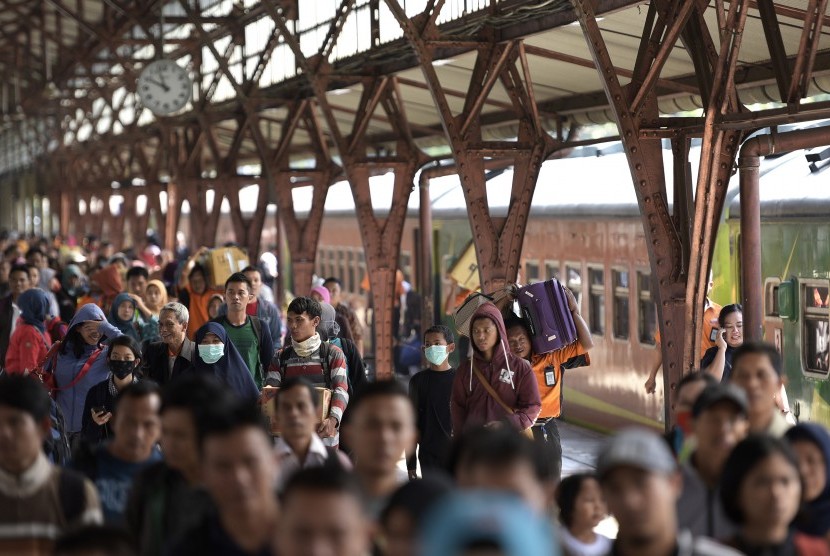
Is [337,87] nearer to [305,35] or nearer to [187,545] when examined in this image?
[305,35]

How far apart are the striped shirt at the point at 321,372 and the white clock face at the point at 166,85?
1415cm

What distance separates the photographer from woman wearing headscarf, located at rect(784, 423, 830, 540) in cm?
526

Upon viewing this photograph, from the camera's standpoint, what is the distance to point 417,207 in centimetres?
2220

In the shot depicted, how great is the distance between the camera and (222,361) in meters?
9.73

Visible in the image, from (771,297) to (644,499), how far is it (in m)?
9.18

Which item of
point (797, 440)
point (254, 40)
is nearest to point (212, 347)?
point (797, 440)

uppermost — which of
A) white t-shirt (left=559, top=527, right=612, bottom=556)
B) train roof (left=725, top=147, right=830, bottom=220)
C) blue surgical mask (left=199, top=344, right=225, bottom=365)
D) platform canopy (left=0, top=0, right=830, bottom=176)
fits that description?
platform canopy (left=0, top=0, right=830, bottom=176)

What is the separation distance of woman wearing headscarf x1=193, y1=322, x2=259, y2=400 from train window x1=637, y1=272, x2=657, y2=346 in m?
6.44

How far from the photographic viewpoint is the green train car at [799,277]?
12.0m

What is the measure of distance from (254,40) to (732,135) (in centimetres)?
1970

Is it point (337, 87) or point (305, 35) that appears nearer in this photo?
point (337, 87)

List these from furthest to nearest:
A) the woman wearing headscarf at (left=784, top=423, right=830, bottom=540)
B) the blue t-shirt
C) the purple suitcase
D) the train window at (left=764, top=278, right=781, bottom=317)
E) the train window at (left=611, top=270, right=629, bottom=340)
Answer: the train window at (left=611, top=270, right=629, bottom=340)
the train window at (left=764, top=278, right=781, bottom=317)
the purple suitcase
the blue t-shirt
the woman wearing headscarf at (left=784, top=423, right=830, bottom=540)

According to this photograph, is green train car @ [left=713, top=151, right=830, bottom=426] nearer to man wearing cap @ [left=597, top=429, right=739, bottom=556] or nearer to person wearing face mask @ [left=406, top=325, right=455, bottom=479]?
person wearing face mask @ [left=406, top=325, right=455, bottom=479]

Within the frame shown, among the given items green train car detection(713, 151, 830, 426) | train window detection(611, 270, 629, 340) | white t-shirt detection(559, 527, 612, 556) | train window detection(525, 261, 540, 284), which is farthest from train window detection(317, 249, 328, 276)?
white t-shirt detection(559, 527, 612, 556)
